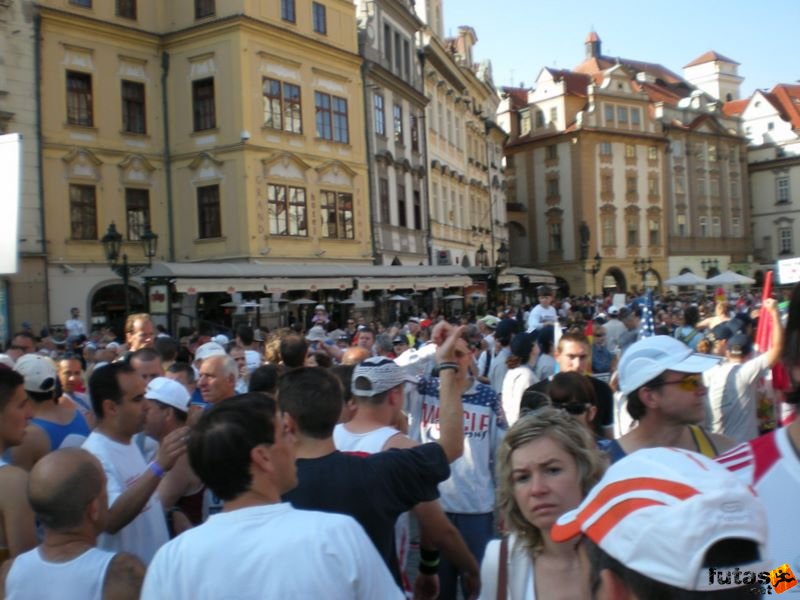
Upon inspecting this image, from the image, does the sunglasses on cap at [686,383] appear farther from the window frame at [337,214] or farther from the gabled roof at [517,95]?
the gabled roof at [517,95]

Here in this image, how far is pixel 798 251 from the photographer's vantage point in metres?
69.8

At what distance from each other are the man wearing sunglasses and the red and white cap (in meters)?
2.18

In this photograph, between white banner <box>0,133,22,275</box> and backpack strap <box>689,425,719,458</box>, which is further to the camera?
white banner <box>0,133,22,275</box>

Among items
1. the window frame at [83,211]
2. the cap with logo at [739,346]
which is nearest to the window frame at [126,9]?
the window frame at [83,211]

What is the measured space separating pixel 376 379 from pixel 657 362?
1361 mm

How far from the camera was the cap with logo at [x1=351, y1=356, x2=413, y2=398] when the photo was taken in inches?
155

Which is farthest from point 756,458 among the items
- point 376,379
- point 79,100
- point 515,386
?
point 79,100

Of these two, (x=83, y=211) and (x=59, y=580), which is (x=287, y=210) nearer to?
(x=83, y=211)

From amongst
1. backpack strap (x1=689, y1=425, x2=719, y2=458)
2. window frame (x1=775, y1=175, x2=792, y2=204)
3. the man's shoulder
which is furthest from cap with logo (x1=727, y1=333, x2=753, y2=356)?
window frame (x1=775, y1=175, x2=792, y2=204)

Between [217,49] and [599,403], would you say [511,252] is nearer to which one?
[217,49]

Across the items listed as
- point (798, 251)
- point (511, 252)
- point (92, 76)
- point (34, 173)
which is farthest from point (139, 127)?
point (798, 251)

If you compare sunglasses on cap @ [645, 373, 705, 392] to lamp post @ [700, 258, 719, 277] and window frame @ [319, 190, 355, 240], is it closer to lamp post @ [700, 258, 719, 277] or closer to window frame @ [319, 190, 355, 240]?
window frame @ [319, 190, 355, 240]

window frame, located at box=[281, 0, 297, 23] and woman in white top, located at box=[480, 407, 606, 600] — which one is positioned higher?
window frame, located at box=[281, 0, 297, 23]

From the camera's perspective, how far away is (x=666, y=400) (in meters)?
3.57
